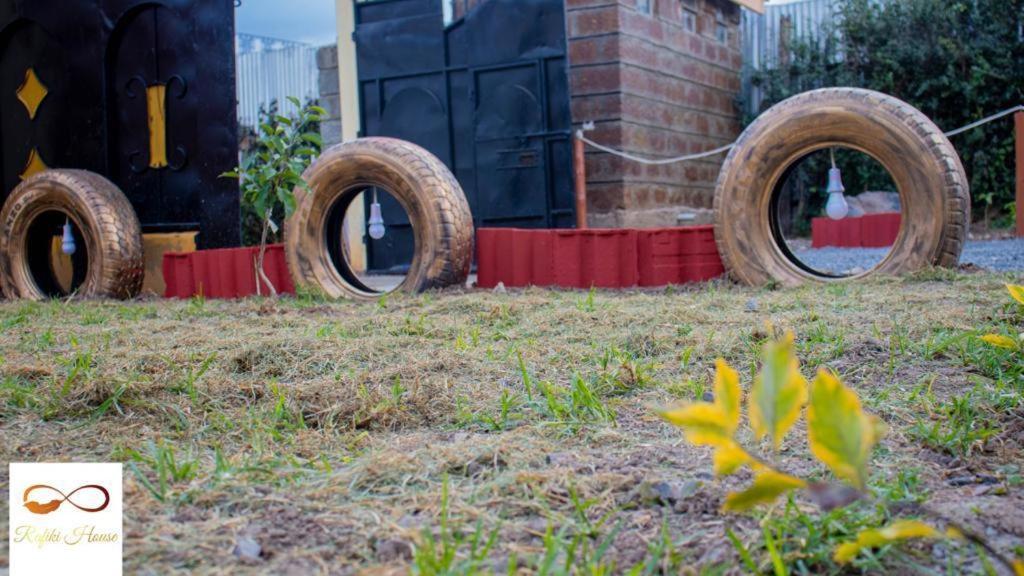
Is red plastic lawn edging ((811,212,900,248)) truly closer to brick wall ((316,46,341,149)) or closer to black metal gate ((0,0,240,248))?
brick wall ((316,46,341,149))

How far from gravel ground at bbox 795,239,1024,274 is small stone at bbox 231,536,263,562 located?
4.18 metres

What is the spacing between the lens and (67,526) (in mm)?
1356

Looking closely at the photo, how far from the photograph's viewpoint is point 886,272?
4531 mm

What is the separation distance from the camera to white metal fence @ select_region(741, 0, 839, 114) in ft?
36.8

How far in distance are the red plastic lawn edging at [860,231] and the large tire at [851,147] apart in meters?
4.26

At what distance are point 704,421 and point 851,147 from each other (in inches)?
170

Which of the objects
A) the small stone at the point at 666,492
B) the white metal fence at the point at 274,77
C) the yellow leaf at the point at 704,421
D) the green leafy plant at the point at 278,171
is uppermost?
the white metal fence at the point at 274,77

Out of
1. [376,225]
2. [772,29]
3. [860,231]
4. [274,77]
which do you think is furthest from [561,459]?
[274,77]

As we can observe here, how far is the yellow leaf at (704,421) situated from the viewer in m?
0.84

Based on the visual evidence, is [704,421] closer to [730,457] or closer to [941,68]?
[730,457]

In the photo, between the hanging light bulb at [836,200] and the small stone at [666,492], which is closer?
the small stone at [666,492]

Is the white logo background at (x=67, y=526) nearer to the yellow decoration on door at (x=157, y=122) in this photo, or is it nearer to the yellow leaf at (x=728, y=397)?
the yellow leaf at (x=728, y=397)

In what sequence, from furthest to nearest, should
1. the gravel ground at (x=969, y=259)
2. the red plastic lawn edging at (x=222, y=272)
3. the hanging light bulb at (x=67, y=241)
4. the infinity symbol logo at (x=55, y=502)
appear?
the hanging light bulb at (x=67, y=241)
the red plastic lawn edging at (x=222, y=272)
the gravel ground at (x=969, y=259)
the infinity symbol logo at (x=55, y=502)

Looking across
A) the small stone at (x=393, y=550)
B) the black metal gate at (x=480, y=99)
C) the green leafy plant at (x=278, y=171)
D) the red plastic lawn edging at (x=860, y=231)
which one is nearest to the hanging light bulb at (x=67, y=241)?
the green leafy plant at (x=278, y=171)
